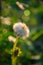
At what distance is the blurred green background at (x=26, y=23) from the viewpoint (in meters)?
1.10

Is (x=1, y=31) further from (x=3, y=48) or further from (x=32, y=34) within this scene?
(x=32, y=34)

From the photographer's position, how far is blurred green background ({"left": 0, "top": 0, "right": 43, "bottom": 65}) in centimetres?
110

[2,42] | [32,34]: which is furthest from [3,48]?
[32,34]

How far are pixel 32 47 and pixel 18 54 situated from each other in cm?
44

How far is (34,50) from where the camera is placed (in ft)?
4.99

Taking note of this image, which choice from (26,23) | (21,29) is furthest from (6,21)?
(26,23)

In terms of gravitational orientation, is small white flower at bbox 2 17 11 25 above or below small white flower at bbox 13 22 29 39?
above

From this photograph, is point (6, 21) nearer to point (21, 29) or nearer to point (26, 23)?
point (21, 29)

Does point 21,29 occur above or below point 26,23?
below

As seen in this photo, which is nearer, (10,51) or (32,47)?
(10,51)

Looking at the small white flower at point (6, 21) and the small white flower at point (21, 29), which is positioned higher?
the small white flower at point (6, 21)

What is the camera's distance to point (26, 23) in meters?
1.42

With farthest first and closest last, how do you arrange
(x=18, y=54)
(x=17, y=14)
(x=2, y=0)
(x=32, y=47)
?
(x=32, y=47) < (x=17, y=14) < (x=2, y=0) < (x=18, y=54)

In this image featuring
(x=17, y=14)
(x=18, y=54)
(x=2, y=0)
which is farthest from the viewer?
(x=17, y=14)
